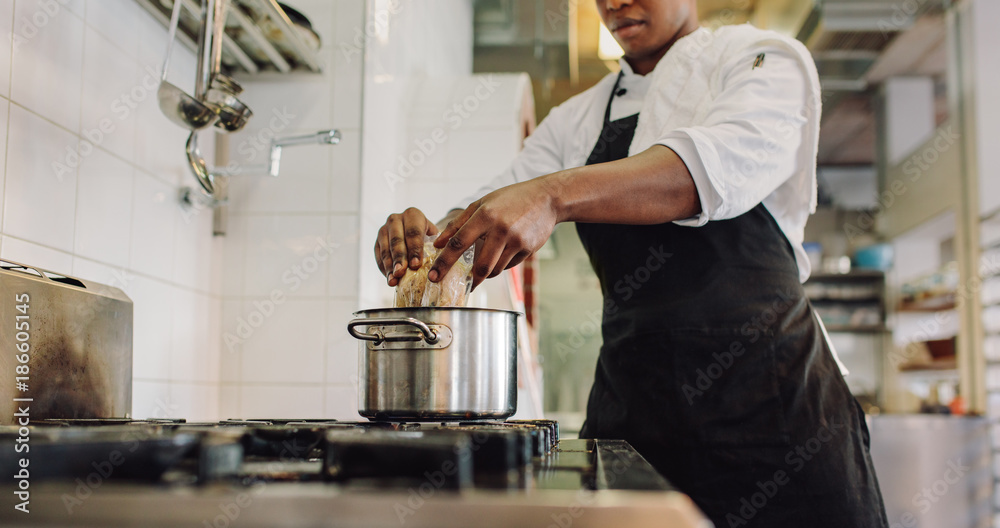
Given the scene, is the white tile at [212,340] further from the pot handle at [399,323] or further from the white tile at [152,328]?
the pot handle at [399,323]

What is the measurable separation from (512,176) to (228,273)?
2.54ft

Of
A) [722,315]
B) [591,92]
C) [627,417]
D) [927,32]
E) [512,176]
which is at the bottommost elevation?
[627,417]

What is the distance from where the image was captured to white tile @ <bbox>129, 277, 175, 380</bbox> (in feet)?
4.83

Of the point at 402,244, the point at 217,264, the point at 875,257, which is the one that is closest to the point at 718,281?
the point at 402,244

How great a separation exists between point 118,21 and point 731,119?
110 cm

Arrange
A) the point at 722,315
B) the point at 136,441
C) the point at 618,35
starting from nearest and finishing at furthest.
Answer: the point at 136,441, the point at 722,315, the point at 618,35

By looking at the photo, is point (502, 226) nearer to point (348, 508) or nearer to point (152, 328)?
point (348, 508)

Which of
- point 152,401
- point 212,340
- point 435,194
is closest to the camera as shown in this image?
point 152,401

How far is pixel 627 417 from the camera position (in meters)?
1.12

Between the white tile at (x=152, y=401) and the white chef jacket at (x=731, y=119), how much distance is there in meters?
0.73

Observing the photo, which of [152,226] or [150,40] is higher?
[150,40]

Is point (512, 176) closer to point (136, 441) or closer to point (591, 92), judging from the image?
point (591, 92)

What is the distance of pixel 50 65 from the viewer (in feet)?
4.02

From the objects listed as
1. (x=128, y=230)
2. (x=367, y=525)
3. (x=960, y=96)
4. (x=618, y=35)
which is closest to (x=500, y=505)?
(x=367, y=525)
